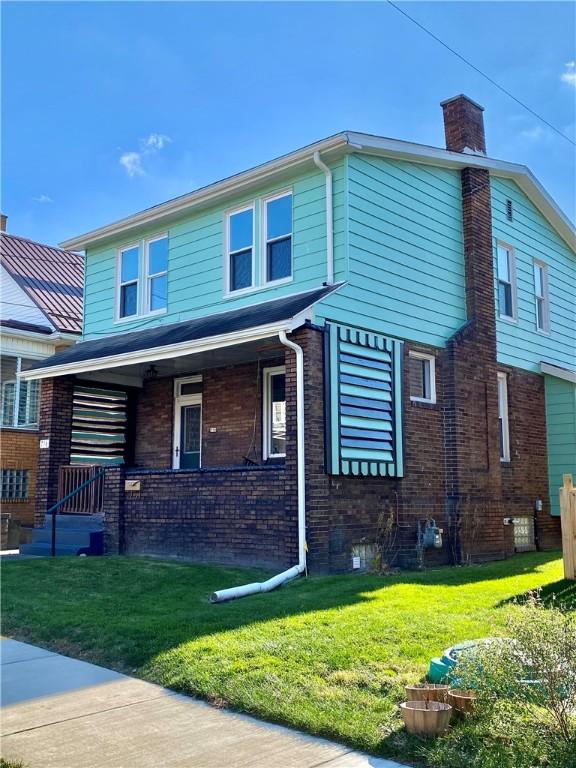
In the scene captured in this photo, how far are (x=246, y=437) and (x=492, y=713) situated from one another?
999 centimetres

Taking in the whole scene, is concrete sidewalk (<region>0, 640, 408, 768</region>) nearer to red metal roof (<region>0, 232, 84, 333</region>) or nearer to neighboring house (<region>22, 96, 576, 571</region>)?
neighboring house (<region>22, 96, 576, 571</region>)

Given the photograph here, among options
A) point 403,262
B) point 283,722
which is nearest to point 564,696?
point 283,722

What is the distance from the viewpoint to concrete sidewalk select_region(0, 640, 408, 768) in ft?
14.6

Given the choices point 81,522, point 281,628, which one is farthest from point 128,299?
point 281,628

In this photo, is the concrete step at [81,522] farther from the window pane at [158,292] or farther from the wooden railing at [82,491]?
the window pane at [158,292]

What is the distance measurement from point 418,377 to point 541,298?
5.77m

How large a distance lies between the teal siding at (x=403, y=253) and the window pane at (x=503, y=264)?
1.73 m

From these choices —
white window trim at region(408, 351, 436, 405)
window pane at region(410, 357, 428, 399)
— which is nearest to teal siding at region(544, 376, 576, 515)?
white window trim at region(408, 351, 436, 405)

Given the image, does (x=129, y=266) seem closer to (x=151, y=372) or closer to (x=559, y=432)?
(x=151, y=372)

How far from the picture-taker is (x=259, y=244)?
13602 mm

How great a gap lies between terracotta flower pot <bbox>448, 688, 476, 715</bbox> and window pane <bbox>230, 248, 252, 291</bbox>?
9886 millimetres

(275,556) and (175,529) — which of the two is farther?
(175,529)

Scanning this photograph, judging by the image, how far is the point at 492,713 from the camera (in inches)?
175

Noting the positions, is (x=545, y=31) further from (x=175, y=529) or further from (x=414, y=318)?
(x=175, y=529)
